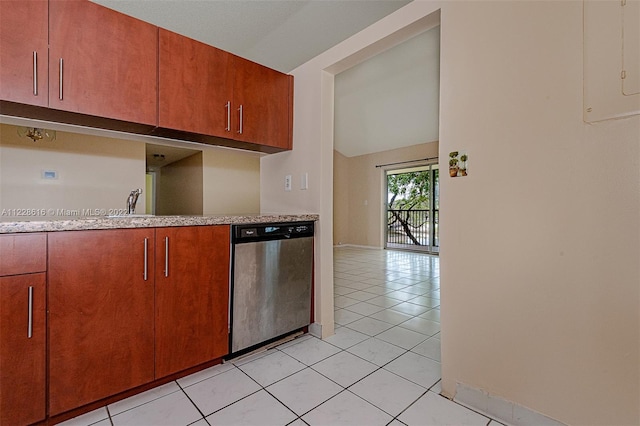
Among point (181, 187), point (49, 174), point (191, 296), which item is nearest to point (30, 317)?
point (191, 296)

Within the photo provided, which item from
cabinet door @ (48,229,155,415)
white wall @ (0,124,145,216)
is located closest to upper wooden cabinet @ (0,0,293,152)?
cabinet door @ (48,229,155,415)

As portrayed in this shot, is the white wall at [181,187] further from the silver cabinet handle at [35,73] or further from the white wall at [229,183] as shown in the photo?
the silver cabinet handle at [35,73]

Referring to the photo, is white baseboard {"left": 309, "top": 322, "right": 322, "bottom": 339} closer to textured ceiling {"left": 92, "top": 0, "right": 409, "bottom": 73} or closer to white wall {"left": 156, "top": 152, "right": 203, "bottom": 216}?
textured ceiling {"left": 92, "top": 0, "right": 409, "bottom": 73}

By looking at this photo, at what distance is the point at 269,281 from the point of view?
6.29 ft

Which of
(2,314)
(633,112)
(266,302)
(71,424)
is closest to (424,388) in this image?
(266,302)

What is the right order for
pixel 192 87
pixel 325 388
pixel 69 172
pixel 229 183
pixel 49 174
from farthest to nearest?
pixel 229 183 < pixel 69 172 < pixel 49 174 < pixel 192 87 < pixel 325 388

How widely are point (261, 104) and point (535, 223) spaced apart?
1.86 m

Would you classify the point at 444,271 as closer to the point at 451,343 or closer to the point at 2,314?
the point at 451,343

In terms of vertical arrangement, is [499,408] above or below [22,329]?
below

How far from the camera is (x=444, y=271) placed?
149 centimetres

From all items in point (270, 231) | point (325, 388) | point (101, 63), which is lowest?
point (325, 388)

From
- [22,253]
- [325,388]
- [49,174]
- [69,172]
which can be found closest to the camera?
[22,253]

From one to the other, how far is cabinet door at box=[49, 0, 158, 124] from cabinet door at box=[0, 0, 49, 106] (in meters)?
0.03

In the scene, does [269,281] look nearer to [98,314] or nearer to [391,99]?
[98,314]
